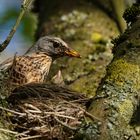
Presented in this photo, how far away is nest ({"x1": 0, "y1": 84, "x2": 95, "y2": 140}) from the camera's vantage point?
157 inches

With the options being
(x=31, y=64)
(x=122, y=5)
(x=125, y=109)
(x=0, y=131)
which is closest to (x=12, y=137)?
(x=0, y=131)

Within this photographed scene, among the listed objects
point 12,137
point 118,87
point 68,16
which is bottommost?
point 12,137

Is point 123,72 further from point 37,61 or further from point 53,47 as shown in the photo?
point 53,47

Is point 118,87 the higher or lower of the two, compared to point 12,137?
higher

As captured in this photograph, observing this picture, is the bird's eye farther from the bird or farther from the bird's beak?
the bird's beak

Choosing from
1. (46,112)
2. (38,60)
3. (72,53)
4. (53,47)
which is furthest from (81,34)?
(46,112)

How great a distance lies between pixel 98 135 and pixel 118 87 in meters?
0.42

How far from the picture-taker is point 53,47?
6070 millimetres

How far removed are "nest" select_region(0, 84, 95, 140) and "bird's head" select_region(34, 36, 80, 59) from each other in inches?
48.3

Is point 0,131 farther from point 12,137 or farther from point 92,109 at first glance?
point 92,109

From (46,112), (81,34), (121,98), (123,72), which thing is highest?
(81,34)

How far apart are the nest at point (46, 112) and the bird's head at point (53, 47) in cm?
123

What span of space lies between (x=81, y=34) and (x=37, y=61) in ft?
2.85

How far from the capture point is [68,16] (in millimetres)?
6727
